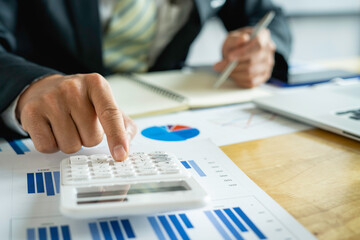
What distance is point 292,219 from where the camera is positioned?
376mm

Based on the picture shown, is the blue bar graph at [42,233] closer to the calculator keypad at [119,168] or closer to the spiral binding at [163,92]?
the calculator keypad at [119,168]

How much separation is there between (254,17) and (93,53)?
54 cm

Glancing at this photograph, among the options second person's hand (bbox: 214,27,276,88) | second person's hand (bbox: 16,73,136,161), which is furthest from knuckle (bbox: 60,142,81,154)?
second person's hand (bbox: 214,27,276,88)

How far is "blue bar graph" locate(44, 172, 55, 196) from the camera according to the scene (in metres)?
0.42

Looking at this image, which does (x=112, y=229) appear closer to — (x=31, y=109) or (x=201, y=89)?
(x=31, y=109)

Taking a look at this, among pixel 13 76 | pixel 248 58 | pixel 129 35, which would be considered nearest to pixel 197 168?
pixel 13 76

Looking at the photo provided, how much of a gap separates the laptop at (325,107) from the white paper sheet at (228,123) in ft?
0.06

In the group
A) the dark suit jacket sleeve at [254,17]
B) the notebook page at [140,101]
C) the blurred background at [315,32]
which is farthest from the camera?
the blurred background at [315,32]

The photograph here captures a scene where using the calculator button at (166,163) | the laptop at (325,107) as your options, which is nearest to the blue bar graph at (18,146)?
the calculator button at (166,163)

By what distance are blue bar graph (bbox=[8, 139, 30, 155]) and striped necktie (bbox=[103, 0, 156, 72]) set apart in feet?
1.63

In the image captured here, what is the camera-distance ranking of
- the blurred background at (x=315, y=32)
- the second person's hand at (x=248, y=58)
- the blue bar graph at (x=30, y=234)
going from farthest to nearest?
the blurred background at (x=315, y=32) → the second person's hand at (x=248, y=58) → the blue bar graph at (x=30, y=234)

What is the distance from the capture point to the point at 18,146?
0.55 meters

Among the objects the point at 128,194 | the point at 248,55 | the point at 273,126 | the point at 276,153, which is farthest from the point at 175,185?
the point at 248,55

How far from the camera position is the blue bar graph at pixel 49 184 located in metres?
0.42
